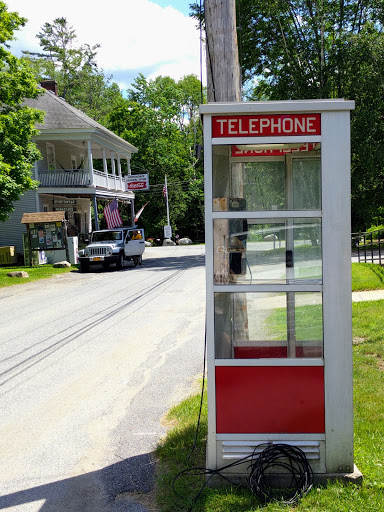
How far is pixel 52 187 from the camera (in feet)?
97.5

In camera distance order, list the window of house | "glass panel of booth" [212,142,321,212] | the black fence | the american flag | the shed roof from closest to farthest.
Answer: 1. "glass panel of booth" [212,142,321,212]
2. the black fence
3. the shed roof
4. the american flag
5. the window of house

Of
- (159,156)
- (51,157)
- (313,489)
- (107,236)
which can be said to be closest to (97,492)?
(313,489)

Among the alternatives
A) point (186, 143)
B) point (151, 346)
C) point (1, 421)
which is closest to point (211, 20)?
point (1, 421)

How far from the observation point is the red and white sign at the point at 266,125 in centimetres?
371

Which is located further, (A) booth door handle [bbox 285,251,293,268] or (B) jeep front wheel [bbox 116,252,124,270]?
(B) jeep front wheel [bbox 116,252,124,270]

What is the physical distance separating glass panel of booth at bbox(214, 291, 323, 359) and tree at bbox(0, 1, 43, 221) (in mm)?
16599

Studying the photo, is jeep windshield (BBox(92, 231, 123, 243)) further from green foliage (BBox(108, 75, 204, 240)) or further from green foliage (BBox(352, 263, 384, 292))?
green foliage (BBox(108, 75, 204, 240))

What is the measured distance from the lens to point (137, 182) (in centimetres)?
3791

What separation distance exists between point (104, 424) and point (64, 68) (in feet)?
204

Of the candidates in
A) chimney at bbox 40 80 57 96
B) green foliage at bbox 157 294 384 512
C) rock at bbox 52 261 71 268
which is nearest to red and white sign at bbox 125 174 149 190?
chimney at bbox 40 80 57 96

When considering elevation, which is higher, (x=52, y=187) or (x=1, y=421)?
(x=52, y=187)

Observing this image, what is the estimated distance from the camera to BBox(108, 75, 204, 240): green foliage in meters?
52.3

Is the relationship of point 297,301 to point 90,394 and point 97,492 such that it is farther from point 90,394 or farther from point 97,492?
point 90,394

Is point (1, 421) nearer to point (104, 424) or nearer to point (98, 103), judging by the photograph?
point (104, 424)
